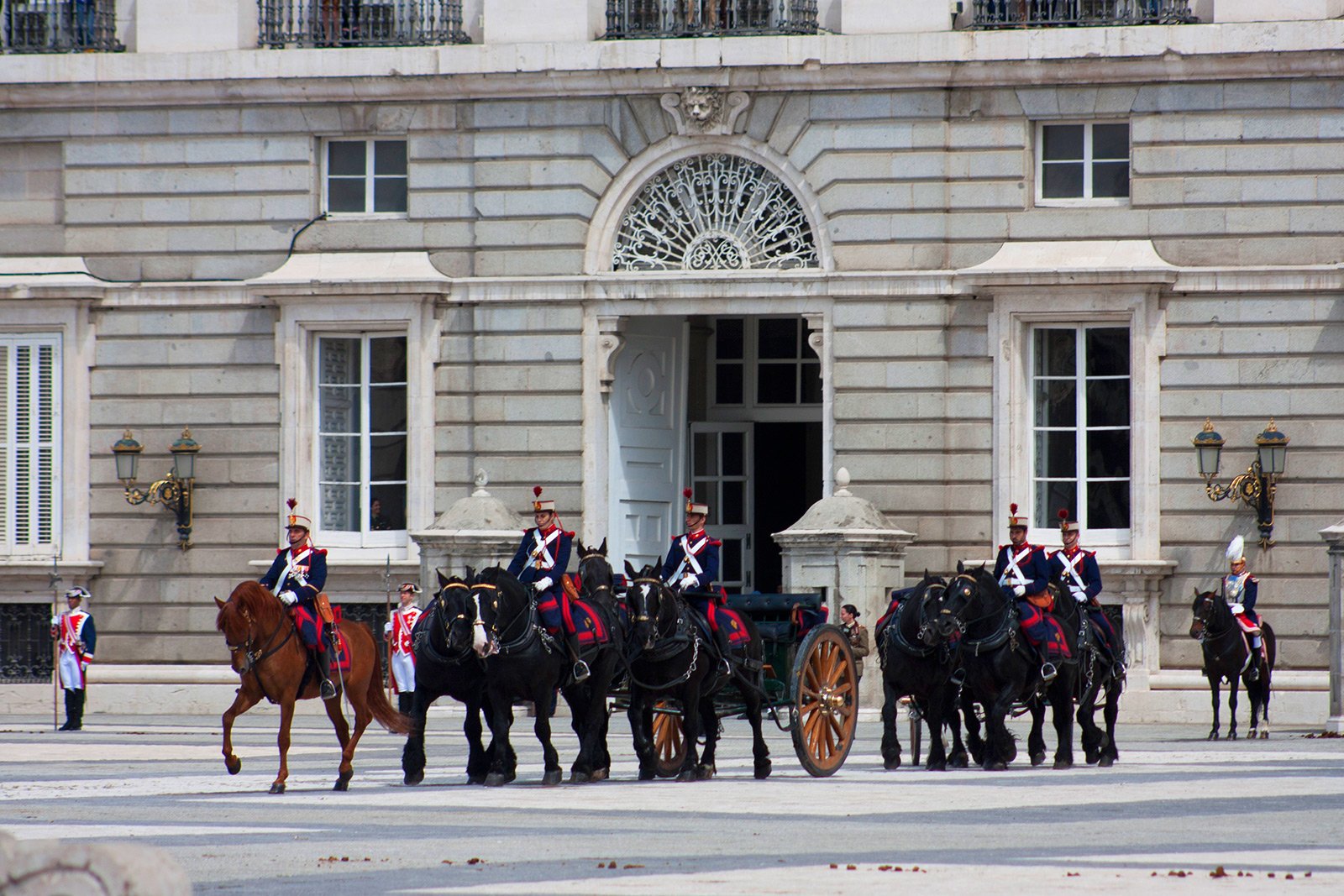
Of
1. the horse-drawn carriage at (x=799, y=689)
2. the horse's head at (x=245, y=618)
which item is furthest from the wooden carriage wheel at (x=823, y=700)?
the horse's head at (x=245, y=618)

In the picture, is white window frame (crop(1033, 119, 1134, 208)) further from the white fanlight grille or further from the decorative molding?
the decorative molding

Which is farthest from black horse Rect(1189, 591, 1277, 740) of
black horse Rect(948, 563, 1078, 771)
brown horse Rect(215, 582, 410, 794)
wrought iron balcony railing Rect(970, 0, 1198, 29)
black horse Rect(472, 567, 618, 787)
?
brown horse Rect(215, 582, 410, 794)

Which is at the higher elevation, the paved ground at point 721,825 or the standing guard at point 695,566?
the standing guard at point 695,566

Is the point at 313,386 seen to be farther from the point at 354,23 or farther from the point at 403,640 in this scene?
the point at 354,23

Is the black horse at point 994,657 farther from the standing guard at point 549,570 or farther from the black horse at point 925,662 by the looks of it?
the standing guard at point 549,570

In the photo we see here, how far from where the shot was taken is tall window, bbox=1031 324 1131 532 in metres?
25.6

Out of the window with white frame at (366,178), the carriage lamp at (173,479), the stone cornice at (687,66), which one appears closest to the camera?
the stone cornice at (687,66)

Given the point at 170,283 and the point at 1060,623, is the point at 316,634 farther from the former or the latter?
the point at 170,283

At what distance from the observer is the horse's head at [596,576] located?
16219 mm

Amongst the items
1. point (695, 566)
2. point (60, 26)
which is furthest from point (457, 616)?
point (60, 26)

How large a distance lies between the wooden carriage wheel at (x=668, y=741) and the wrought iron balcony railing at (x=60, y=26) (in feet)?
45.0

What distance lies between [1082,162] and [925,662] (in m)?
9.81

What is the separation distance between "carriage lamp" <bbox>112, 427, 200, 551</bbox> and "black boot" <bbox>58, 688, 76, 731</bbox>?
275 centimetres

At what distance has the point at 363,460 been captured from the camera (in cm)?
2709
